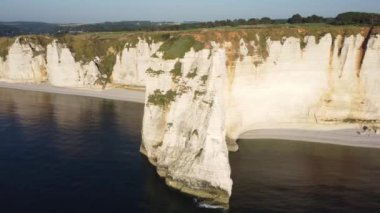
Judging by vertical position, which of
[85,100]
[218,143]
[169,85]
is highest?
[169,85]

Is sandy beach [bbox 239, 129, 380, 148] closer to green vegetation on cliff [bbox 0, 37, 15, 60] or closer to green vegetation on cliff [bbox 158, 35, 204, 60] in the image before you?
green vegetation on cliff [bbox 158, 35, 204, 60]

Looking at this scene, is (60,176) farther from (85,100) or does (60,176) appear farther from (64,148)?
(85,100)

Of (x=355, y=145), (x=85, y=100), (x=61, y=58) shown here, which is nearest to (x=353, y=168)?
Answer: (x=355, y=145)

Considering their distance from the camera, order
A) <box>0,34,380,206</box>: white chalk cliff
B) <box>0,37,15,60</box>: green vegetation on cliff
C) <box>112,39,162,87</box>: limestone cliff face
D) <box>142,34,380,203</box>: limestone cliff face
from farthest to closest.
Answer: <box>0,37,15,60</box>: green vegetation on cliff
<box>112,39,162,87</box>: limestone cliff face
<box>142,34,380,203</box>: limestone cliff face
<box>0,34,380,206</box>: white chalk cliff

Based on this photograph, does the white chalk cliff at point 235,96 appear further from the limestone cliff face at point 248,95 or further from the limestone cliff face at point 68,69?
the limestone cliff face at point 68,69

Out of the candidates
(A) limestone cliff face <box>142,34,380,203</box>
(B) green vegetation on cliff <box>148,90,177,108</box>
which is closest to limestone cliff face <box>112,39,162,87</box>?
(A) limestone cliff face <box>142,34,380,203</box>

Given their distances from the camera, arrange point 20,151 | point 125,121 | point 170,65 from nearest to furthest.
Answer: point 170,65 → point 20,151 → point 125,121
